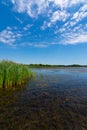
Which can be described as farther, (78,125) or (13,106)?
(13,106)

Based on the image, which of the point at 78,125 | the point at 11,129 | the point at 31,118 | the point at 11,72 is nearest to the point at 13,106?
the point at 31,118

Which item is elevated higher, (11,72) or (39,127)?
(11,72)

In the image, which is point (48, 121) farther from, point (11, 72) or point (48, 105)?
point (11, 72)

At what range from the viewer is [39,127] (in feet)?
20.6

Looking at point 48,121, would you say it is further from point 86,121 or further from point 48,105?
point 48,105

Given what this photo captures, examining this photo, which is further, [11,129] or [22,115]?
[22,115]

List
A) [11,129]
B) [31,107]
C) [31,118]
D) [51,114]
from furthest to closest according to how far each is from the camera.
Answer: [31,107] → [51,114] → [31,118] → [11,129]

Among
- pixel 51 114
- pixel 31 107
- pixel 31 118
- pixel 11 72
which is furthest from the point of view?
pixel 11 72

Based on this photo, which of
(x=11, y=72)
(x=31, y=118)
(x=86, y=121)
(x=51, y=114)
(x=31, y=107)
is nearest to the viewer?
(x=86, y=121)

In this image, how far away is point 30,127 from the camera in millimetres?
6246

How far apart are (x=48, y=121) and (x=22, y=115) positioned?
1.49 meters

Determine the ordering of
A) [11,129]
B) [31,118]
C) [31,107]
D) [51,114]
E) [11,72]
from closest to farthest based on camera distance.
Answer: [11,129] → [31,118] → [51,114] → [31,107] → [11,72]

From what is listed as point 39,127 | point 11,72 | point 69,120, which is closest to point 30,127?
point 39,127

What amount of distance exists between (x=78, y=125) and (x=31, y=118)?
229 cm
